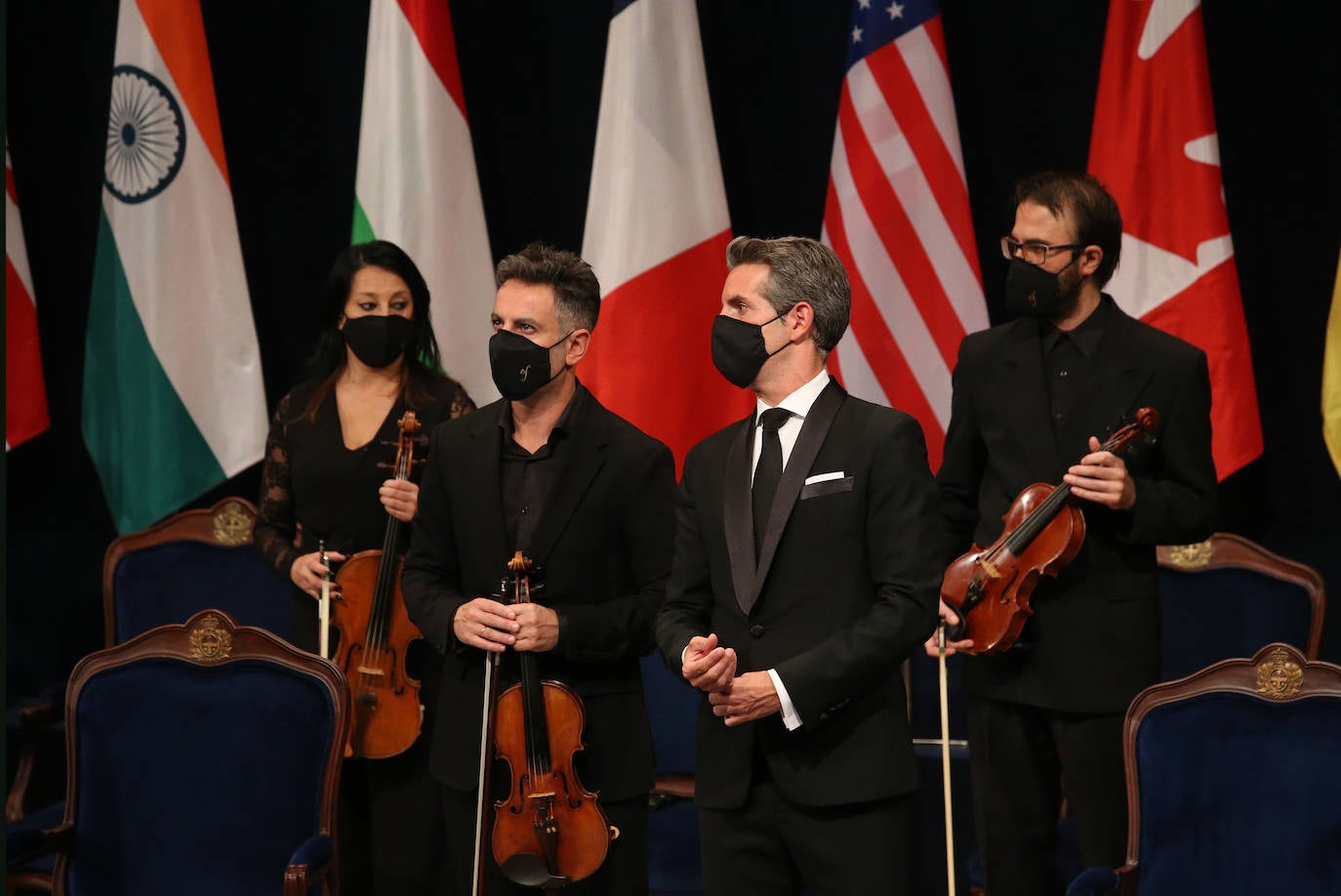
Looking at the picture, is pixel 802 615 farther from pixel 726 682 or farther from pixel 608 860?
pixel 608 860

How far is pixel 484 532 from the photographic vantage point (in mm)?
2967

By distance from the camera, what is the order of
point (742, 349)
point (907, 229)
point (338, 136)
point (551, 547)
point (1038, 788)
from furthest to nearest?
point (338, 136), point (907, 229), point (1038, 788), point (551, 547), point (742, 349)

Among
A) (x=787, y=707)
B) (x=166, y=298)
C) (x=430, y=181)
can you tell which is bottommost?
(x=787, y=707)

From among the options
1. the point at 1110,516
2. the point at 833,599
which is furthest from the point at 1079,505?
the point at 833,599

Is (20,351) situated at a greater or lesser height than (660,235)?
lesser

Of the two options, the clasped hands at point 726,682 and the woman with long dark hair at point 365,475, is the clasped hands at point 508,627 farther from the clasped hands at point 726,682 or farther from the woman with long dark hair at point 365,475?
the woman with long dark hair at point 365,475

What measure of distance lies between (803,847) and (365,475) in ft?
5.44

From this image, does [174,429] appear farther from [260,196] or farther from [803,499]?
[803,499]

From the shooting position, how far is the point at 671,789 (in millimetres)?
4141

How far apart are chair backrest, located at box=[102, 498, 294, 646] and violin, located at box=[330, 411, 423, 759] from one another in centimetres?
136

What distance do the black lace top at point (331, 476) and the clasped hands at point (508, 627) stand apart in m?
0.82

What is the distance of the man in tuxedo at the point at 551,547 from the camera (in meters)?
2.88

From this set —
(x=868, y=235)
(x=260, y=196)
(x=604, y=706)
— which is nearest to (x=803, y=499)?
(x=604, y=706)

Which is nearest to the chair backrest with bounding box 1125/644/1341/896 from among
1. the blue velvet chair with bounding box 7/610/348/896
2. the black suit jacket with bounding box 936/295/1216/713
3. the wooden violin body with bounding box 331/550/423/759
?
the black suit jacket with bounding box 936/295/1216/713
